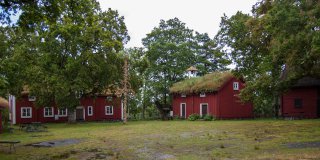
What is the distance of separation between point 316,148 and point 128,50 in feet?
91.8

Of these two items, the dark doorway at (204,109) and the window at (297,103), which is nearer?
the window at (297,103)

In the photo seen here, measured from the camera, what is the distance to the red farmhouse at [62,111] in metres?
44.4

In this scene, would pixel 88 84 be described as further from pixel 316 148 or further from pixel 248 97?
pixel 316 148

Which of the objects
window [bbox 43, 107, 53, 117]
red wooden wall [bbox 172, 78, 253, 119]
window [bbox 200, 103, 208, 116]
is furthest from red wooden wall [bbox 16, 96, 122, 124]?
window [bbox 200, 103, 208, 116]

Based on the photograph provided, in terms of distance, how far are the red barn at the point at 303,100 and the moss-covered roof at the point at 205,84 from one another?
283 inches

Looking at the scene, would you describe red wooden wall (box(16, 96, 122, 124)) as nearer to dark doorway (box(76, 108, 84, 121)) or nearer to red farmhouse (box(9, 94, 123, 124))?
red farmhouse (box(9, 94, 123, 124))

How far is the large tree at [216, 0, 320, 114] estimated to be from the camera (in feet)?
65.4

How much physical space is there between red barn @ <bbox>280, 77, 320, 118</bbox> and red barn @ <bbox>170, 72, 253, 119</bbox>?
18.2 ft

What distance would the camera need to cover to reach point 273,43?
2409cm

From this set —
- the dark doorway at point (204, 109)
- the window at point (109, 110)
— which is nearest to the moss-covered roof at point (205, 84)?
the dark doorway at point (204, 109)

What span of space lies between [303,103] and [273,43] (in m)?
17.1

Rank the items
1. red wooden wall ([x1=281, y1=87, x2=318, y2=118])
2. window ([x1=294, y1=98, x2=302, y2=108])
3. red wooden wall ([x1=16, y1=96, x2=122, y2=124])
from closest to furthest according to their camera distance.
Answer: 1. red wooden wall ([x1=281, y1=87, x2=318, y2=118])
2. window ([x1=294, y1=98, x2=302, y2=108])
3. red wooden wall ([x1=16, y1=96, x2=122, y2=124])

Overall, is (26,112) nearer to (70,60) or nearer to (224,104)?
(70,60)

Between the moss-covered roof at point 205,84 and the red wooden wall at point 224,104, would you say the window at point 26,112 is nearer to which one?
the moss-covered roof at point 205,84
